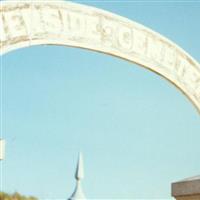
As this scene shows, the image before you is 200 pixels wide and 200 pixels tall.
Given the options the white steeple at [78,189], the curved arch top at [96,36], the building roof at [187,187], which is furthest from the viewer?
the white steeple at [78,189]

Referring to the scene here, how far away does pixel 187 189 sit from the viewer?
591 centimetres

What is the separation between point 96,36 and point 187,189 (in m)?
2.04

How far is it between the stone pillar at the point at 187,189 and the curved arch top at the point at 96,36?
3.24 ft

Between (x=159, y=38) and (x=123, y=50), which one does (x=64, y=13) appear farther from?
(x=159, y=38)

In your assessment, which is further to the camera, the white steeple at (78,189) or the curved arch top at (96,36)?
the white steeple at (78,189)

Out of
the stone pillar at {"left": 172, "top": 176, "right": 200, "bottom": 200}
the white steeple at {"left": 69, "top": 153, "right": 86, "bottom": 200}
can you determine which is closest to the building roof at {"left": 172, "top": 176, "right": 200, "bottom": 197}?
the stone pillar at {"left": 172, "top": 176, "right": 200, "bottom": 200}

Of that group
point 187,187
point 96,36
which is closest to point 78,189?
point 187,187

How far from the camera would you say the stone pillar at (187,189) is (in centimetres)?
580

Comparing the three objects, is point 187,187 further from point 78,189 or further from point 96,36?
point 78,189

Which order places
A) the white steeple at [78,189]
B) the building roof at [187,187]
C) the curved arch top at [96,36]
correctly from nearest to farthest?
the curved arch top at [96,36], the building roof at [187,187], the white steeple at [78,189]

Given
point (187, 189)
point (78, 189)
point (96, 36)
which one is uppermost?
point (96, 36)

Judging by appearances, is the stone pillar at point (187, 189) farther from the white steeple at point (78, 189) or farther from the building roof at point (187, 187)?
the white steeple at point (78, 189)

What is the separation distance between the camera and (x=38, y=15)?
514 cm

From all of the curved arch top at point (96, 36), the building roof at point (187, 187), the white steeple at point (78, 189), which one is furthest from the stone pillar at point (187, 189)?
the white steeple at point (78, 189)
